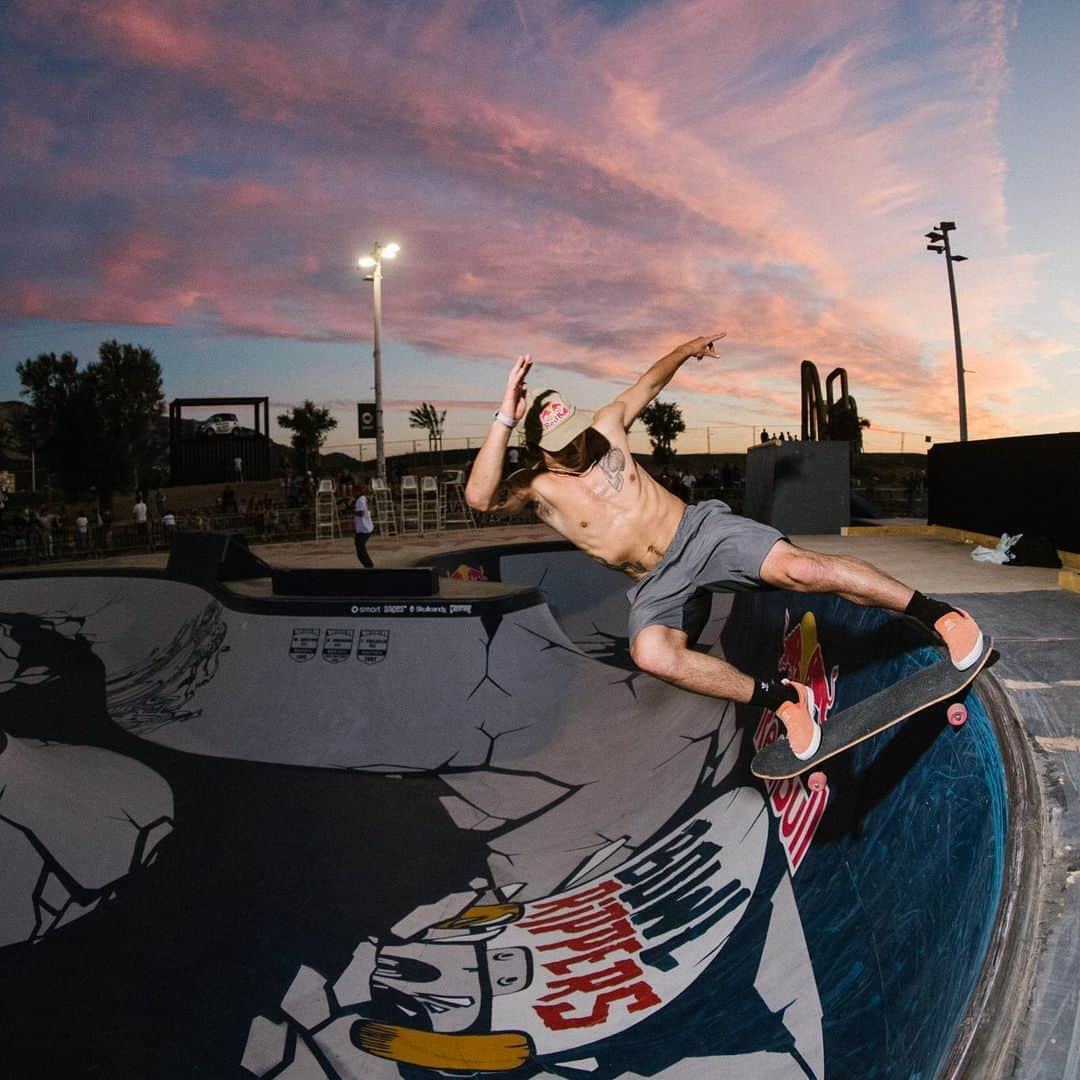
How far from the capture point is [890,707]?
276 centimetres

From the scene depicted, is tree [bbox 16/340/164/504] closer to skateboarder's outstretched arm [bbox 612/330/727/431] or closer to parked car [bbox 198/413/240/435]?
parked car [bbox 198/413/240/435]

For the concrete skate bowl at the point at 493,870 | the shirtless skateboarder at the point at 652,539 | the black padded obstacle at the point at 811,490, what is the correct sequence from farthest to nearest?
the black padded obstacle at the point at 811,490, the shirtless skateboarder at the point at 652,539, the concrete skate bowl at the point at 493,870

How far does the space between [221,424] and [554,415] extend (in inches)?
1792

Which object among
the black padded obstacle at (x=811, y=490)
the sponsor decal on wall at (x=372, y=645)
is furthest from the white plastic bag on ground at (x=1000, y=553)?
the sponsor decal on wall at (x=372, y=645)

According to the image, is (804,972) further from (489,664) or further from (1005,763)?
(489,664)

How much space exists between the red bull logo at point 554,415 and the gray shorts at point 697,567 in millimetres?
792

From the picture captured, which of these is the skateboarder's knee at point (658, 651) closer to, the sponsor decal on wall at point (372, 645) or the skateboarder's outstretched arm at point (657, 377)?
the skateboarder's outstretched arm at point (657, 377)

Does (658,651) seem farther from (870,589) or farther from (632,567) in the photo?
(870,589)

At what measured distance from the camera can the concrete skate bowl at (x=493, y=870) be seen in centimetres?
245

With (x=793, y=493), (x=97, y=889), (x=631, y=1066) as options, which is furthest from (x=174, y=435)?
(x=631, y=1066)

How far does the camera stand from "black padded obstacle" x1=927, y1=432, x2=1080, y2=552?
6156mm

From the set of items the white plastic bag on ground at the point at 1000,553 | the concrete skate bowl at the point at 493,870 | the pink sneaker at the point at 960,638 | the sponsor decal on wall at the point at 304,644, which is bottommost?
the concrete skate bowl at the point at 493,870

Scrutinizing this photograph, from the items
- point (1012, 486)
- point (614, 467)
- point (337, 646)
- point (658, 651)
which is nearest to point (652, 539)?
point (614, 467)

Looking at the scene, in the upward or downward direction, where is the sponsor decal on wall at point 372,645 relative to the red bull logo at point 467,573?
downward
